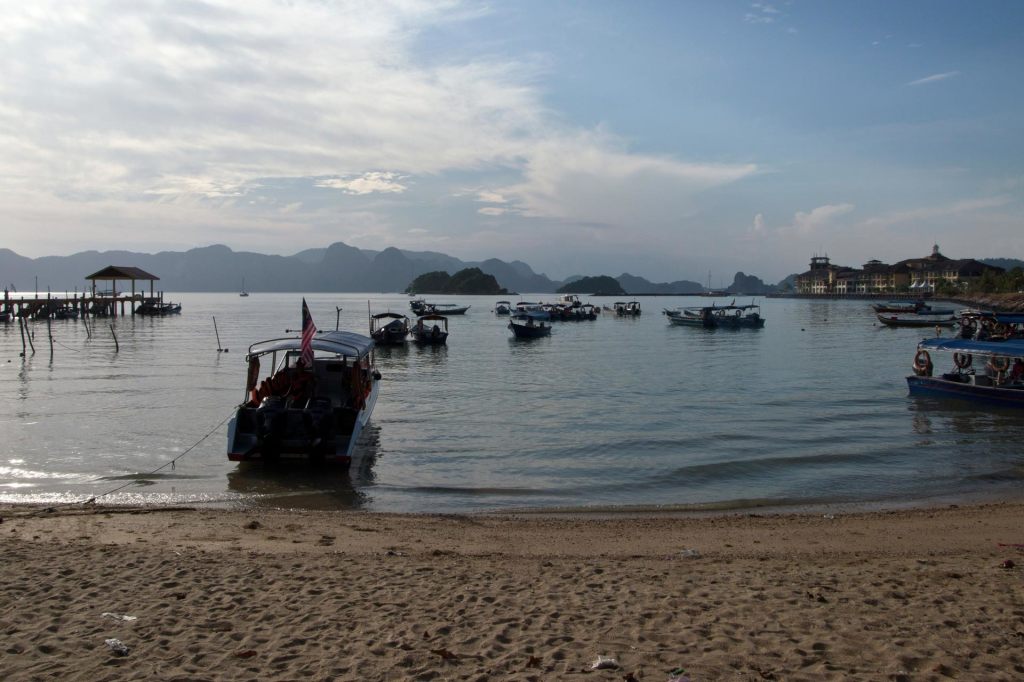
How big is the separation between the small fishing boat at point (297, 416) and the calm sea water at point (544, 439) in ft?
1.81

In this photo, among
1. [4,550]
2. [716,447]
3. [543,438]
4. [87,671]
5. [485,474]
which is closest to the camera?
[87,671]

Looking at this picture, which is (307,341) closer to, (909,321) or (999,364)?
(999,364)

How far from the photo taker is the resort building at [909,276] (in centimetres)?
14862

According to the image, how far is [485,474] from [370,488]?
233 centimetres

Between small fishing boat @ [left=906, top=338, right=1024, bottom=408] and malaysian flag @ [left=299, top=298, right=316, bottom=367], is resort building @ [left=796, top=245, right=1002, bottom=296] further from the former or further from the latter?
malaysian flag @ [left=299, top=298, right=316, bottom=367]

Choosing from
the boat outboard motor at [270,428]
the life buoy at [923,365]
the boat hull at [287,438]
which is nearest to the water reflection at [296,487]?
Answer: the boat hull at [287,438]

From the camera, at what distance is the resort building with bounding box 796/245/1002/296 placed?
149m

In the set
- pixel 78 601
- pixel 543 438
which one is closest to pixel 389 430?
pixel 543 438

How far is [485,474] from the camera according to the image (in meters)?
14.0

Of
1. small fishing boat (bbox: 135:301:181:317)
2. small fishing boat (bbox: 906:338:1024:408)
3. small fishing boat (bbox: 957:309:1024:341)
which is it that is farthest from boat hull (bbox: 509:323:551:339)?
small fishing boat (bbox: 135:301:181:317)

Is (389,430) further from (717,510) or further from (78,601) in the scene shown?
(78,601)

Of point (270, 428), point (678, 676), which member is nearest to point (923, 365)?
point (270, 428)

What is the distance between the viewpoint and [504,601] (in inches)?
263

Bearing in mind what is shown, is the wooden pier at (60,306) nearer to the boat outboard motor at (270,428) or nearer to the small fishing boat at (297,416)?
the small fishing boat at (297,416)
